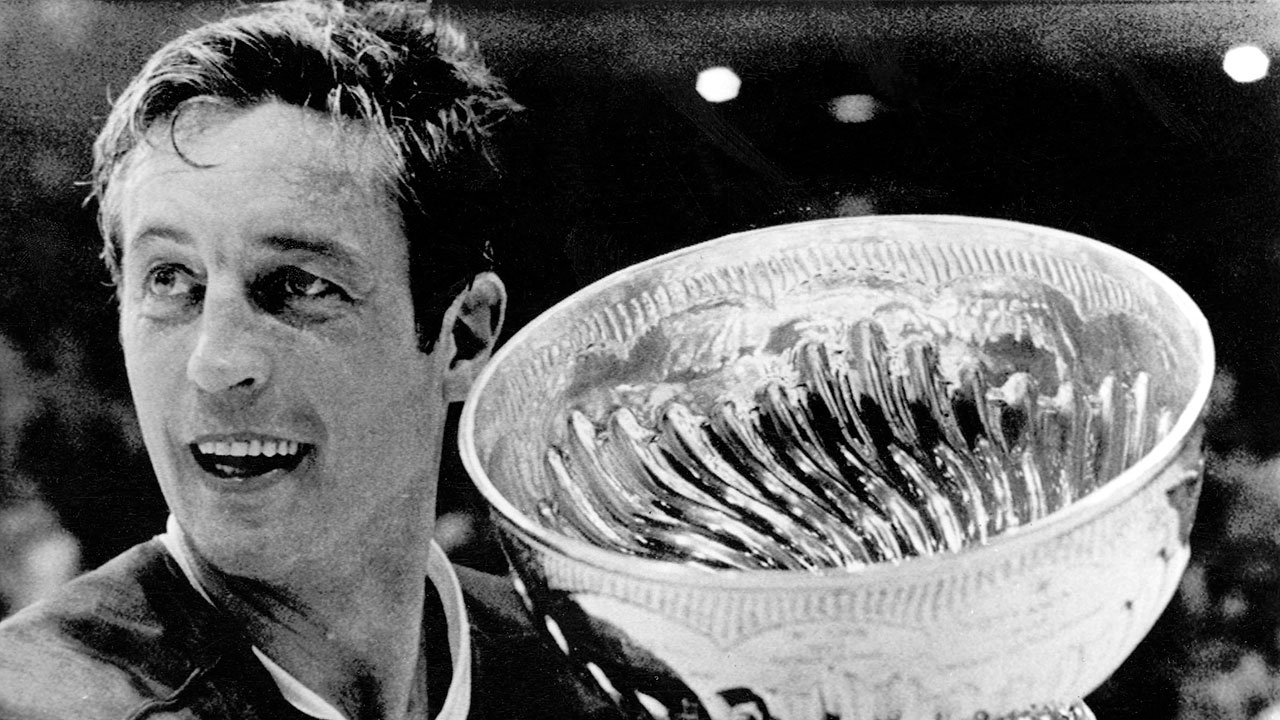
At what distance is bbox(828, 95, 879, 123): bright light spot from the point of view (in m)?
0.78

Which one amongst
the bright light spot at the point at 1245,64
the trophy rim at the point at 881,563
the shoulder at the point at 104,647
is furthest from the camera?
the bright light spot at the point at 1245,64

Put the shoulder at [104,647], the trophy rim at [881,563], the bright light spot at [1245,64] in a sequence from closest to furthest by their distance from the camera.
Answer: the trophy rim at [881,563] < the shoulder at [104,647] < the bright light spot at [1245,64]

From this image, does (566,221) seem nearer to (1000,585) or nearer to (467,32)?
(467,32)

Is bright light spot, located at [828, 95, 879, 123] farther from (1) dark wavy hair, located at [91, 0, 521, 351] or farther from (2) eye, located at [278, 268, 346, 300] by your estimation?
(2) eye, located at [278, 268, 346, 300]

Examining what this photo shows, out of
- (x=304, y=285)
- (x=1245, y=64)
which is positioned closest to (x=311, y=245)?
(x=304, y=285)

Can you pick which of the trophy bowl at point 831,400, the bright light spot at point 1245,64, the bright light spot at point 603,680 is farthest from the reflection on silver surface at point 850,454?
the bright light spot at point 1245,64

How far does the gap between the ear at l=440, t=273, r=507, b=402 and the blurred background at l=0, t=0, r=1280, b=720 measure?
0.01m

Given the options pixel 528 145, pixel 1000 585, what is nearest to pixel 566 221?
pixel 528 145

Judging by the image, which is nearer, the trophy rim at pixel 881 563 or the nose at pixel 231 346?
the trophy rim at pixel 881 563

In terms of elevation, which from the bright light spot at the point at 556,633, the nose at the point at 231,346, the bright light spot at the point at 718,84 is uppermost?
the bright light spot at the point at 718,84

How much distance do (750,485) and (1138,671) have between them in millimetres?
256

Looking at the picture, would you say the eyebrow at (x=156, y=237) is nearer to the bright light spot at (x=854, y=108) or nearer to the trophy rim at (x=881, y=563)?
the trophy rim at (x=881, y=563)

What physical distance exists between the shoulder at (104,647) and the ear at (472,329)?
194 millimetres

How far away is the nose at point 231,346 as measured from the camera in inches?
27.7
